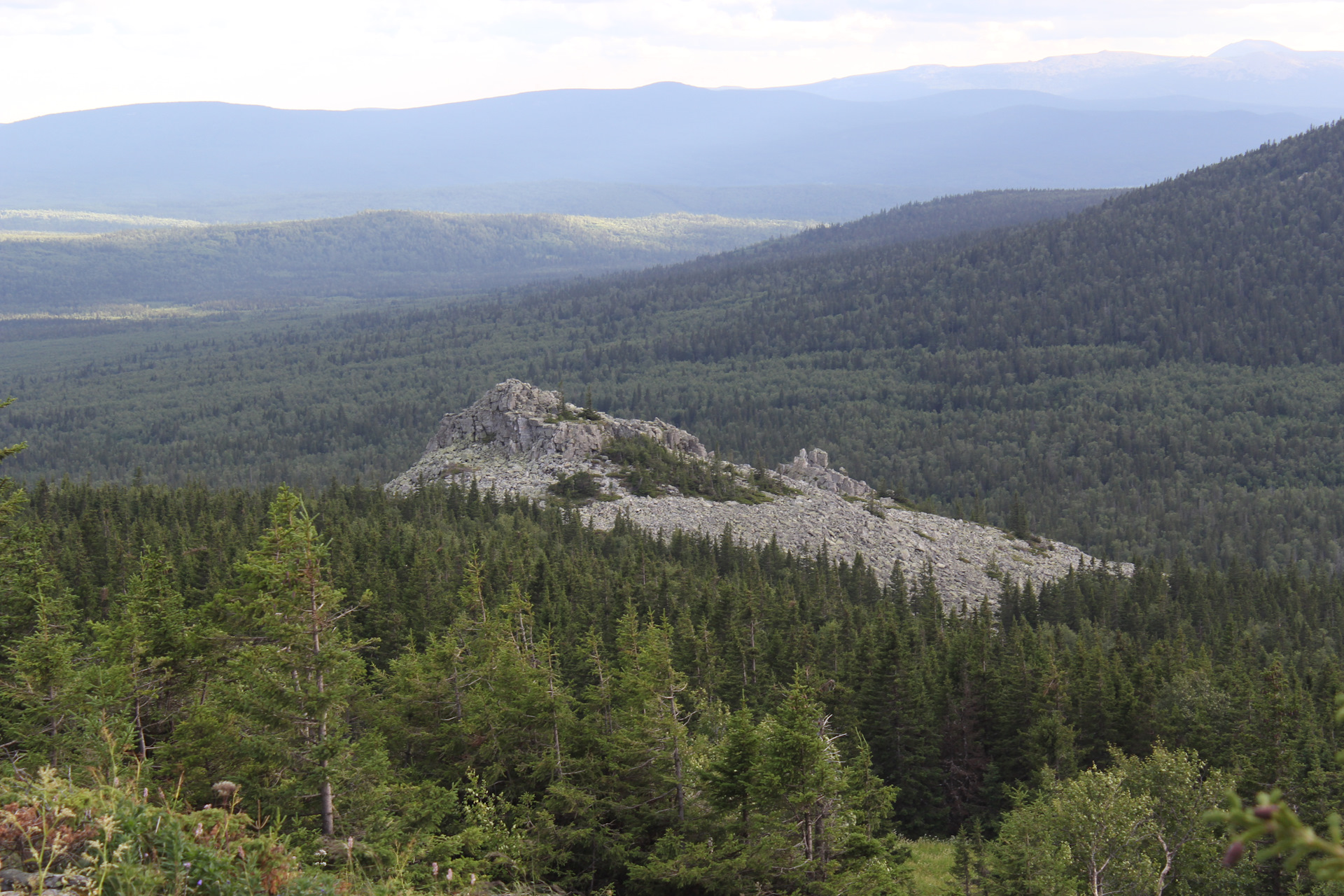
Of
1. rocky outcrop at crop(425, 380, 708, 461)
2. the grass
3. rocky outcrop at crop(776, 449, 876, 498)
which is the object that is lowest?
rocky outcrop at crop(776, 449, 876, 498)

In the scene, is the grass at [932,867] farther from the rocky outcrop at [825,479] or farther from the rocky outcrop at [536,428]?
the rocky outcrop at [825,479]

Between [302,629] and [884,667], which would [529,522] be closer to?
[884,667]

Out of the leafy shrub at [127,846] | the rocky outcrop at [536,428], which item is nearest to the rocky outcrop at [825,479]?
the rocky outcrop at [536,428]

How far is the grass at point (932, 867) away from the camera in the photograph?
129ft

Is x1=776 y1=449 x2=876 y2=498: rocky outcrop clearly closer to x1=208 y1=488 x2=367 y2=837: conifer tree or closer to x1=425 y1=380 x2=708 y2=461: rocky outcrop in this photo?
x1=425 y1=380 x2=708 y2=461: rocky outcrop

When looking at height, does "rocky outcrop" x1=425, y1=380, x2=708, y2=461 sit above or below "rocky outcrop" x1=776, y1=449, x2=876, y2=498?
above

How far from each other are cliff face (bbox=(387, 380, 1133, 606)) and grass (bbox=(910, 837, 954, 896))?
208 feet

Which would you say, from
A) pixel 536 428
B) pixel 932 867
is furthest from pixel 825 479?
pixel 932 867

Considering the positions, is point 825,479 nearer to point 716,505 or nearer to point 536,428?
point 716,505

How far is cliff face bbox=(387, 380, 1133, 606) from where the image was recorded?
124m

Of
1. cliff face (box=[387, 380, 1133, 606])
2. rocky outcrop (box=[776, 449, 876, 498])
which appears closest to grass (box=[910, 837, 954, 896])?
cliff face (box=[387, 380, 1133, 606])

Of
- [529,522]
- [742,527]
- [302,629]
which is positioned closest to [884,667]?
[302,629]

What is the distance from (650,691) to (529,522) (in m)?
79.0

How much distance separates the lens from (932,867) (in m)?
44.4
